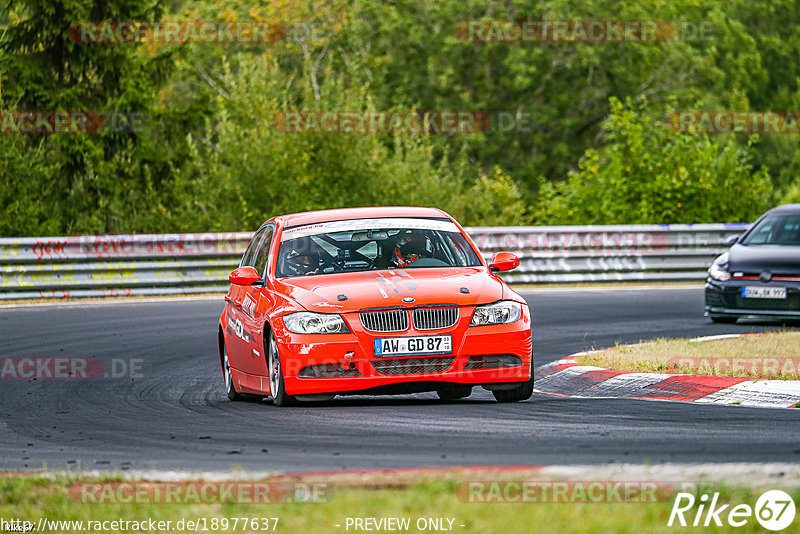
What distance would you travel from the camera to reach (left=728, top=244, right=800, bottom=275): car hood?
691 inches

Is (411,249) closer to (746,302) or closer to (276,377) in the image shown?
(276,377)

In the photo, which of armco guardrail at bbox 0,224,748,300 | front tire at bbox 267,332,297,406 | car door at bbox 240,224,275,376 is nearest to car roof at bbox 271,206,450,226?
car door at bbox 240,224,275,376

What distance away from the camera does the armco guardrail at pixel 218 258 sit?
23.0 m

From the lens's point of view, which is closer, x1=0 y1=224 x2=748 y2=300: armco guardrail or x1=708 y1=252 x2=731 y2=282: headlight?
x1=708 y1=252 x2=731 y2=282: headlight

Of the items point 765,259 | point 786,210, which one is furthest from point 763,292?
point 786,210

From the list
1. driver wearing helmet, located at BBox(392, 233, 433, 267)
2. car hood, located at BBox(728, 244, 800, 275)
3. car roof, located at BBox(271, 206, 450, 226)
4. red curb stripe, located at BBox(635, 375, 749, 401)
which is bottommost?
car hood, located at BBox(728, 244, 800, 275)

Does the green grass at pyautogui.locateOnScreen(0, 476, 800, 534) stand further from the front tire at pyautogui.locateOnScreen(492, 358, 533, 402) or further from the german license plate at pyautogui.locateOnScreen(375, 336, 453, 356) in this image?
the front tire at pyautogui.locateOnScreen(492, 358, 533, 402)

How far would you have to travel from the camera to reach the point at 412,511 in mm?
5742

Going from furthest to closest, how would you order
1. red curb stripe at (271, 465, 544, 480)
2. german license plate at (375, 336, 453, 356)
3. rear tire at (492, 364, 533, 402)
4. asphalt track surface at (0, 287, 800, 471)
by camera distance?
rear tire at (492, 364, 533, 402) → german license plate at (375, 336, 453, 356) → asphalt track surface at (0, 287, 800, 471) → red curb stripe at (271, 465, 544, 480)

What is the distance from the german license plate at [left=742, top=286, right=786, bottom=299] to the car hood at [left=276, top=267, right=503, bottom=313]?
7595 millimetres

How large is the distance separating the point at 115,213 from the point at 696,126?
1336cm

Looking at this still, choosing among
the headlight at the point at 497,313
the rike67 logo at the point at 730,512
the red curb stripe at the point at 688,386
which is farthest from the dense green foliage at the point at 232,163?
the rike67 logo at the point at 730,512

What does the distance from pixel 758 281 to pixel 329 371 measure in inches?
357

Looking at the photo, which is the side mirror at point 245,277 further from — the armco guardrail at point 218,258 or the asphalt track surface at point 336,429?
the armco guardrail at point 218,258
